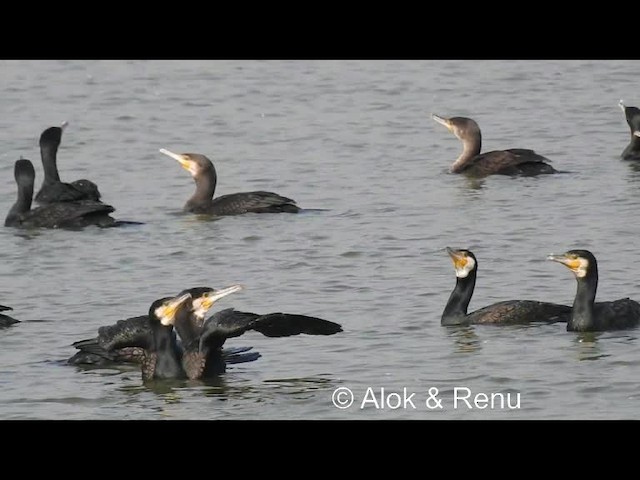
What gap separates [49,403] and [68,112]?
12809mm

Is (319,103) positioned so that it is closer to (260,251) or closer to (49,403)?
(260,251)

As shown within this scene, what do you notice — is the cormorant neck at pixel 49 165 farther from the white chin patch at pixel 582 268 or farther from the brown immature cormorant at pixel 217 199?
the white chin patch at pixel 582 268

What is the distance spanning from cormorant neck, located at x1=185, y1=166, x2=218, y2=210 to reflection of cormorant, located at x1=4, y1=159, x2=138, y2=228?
3.14 feet

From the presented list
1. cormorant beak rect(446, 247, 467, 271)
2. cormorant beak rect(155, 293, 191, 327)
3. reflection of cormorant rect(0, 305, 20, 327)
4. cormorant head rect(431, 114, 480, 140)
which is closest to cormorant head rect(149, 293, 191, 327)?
cormorant beak rect(155, 293, 191, 327)

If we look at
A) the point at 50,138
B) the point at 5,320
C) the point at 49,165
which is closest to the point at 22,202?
the point at 49,165

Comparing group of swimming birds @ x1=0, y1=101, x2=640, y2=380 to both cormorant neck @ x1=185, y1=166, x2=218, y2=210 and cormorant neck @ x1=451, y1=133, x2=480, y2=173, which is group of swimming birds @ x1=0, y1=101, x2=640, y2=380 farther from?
cormorant neck @ x1=451, y1=133, x2=480, y2=173

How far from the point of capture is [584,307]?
13680mm

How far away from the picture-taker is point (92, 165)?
2128cm

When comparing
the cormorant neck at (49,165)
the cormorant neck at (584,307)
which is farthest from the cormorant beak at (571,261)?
the cormorant neck at (49,165)

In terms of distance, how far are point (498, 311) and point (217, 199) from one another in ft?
16.7

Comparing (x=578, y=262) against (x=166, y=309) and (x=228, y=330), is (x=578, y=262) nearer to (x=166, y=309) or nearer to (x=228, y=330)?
(x=228, y=330)

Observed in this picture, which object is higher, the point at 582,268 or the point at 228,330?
the point at 582,268

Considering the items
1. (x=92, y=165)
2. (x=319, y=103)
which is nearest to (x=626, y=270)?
(x=92, y=165)

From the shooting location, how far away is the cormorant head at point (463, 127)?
822 inches
